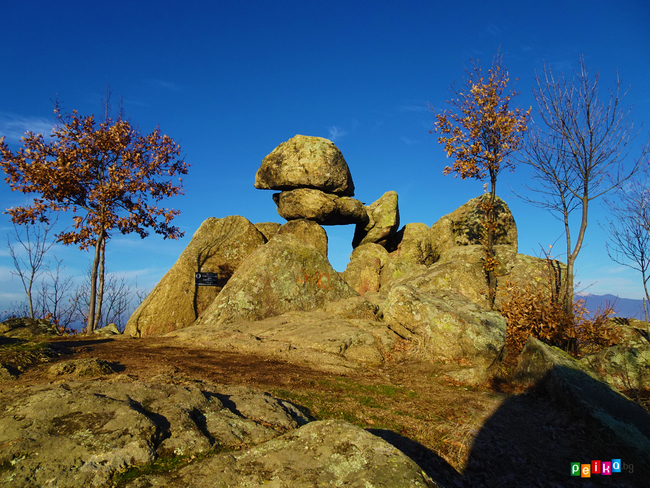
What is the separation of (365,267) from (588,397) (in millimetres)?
14542

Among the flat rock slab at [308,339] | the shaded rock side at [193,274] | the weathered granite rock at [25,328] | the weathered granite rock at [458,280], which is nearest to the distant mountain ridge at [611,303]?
the weathered granite rock at [458,280]

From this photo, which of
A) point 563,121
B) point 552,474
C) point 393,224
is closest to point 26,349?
point 552,474

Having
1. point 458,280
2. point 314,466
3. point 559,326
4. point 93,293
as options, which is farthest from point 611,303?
point 93,293

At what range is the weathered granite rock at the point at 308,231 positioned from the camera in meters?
19.7

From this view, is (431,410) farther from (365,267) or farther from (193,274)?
(365,267)

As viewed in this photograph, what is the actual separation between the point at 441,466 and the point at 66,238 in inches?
598

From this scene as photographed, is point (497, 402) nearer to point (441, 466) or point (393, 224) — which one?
point (441, 466)

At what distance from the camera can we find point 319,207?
66.2ft

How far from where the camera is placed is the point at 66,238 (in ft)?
47.4

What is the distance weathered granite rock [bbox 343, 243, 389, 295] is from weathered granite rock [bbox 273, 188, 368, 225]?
6.05ft

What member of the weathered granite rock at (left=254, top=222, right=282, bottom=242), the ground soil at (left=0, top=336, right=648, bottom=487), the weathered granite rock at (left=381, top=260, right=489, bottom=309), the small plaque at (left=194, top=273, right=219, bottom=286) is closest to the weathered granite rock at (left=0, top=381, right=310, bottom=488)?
the ground soil at (left=0, top=336, right=648, bottom=487)

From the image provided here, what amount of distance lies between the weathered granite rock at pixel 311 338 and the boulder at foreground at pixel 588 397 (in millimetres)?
3071

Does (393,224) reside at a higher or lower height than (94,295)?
higher

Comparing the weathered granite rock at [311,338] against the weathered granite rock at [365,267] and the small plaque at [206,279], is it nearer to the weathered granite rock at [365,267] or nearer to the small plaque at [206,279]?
the small plaque at [206,279]
